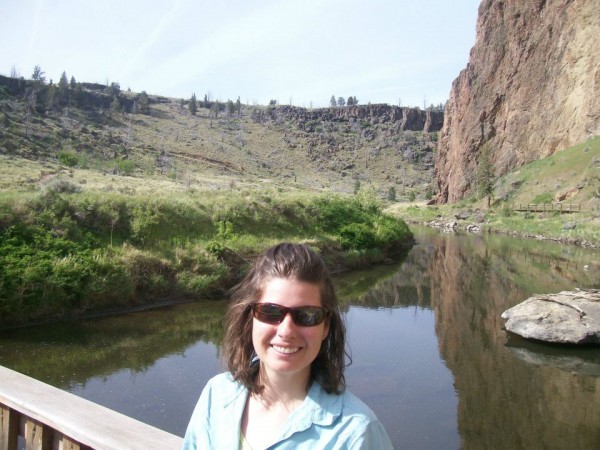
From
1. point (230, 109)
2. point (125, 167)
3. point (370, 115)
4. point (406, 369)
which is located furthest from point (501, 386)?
point (370, 115)

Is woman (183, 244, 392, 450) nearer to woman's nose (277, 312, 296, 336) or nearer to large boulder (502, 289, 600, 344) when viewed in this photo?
woman's nose (277, 312, 296, 336)

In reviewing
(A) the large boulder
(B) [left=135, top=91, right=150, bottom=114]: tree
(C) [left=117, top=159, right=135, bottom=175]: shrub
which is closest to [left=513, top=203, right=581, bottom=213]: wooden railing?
(A) the large boulder

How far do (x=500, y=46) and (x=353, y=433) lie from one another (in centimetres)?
9542

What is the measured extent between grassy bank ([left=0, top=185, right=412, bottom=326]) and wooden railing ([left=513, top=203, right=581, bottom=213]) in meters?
34.7

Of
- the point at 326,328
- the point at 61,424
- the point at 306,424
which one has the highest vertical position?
the point at 326,328

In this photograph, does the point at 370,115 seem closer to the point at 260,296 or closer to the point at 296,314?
the point at 260,296

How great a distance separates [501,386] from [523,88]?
79.1 meters

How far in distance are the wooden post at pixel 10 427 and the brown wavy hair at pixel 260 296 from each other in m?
1.52

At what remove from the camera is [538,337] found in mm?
15633

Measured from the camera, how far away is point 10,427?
10.7 feet

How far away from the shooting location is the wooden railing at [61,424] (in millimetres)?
2705

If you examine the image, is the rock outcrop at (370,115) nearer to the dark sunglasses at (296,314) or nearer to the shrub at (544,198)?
the shrub at (544,198)

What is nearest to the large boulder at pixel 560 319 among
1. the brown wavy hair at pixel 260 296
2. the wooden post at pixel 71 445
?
the brown wavy hair at pixel 260 296

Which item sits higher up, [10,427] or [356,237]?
[10,427]
